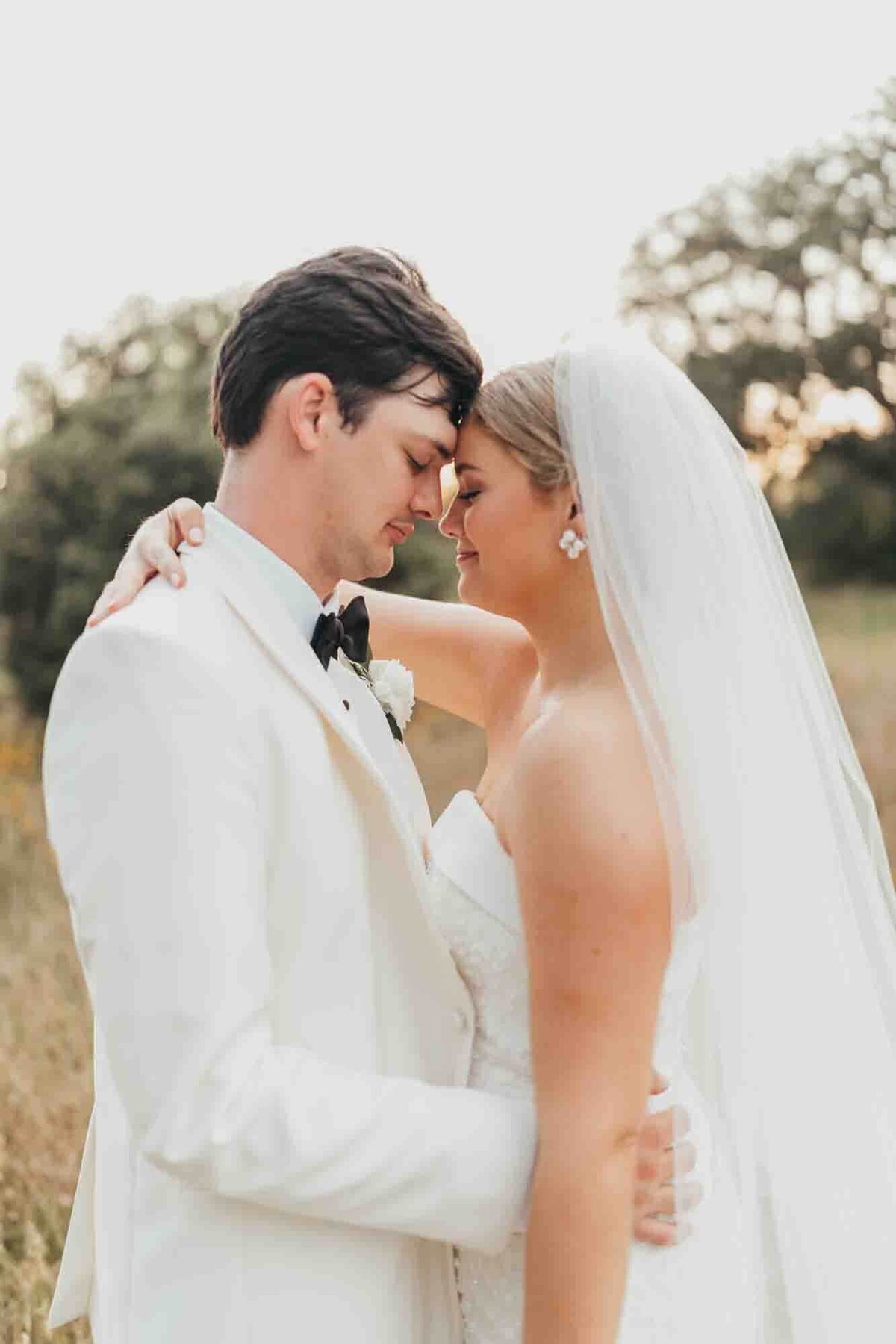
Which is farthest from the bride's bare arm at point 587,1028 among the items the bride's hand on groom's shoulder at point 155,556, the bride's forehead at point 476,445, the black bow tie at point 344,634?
the bride's hand on groom's shoulder at point 155,556

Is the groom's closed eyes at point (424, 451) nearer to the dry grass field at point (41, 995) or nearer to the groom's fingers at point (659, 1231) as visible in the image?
the groom's fingers at point (659, 1231)

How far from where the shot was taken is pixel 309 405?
2344 millimetres

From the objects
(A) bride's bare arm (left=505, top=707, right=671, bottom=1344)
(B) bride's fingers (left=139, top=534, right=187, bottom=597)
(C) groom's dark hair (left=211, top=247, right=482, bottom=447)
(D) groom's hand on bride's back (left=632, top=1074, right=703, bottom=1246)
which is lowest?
(D) groom's hand on bride's back (left=632, top=1074, right=703, bottom=1246)

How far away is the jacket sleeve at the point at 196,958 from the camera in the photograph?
6.29ft

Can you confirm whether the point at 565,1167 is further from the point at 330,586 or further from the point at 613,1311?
the point at 330,586

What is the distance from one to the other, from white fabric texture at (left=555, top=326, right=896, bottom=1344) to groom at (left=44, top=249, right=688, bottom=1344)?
0.33 m

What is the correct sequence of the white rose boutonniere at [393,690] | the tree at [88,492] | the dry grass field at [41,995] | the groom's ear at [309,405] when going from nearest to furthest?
the groom's ear at [309,405] → the white rose boutonniere at [393,690] → the dry grass field at [41,995] → the tree at [88,492]

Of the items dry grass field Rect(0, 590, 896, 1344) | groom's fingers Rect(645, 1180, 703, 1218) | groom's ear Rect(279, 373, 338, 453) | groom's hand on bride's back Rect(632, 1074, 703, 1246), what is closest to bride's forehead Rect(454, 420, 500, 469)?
groom's ear Rect(279, 373, 338, 453)

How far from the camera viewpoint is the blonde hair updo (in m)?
2.41

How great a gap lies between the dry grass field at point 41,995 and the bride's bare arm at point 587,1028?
6.50 ft

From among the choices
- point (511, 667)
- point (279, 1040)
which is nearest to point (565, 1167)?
point (279, 1040)

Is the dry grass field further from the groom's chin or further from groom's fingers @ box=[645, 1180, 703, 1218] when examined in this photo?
the groom's chin

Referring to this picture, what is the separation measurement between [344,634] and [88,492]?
976cm

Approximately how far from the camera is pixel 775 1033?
256cm
